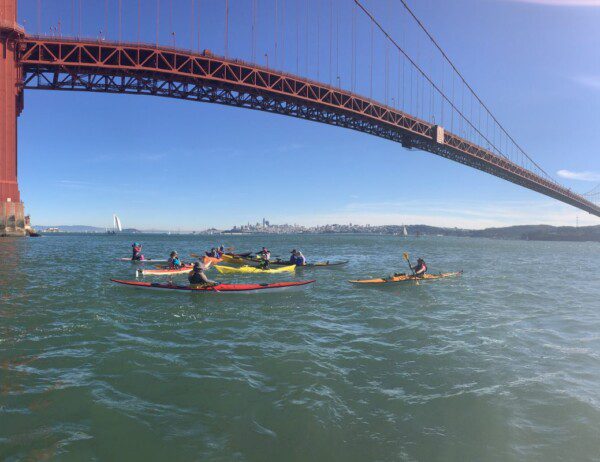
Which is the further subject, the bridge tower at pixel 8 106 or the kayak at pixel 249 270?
the bridge tower at pixel 8 106

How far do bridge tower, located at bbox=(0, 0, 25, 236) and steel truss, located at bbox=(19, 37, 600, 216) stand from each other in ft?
4.61

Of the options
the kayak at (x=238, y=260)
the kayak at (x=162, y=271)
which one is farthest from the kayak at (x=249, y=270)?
the kayak at (x=238, y=260)

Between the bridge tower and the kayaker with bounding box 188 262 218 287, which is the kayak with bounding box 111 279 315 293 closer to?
the kayaker with bounding box 188 262 218 287

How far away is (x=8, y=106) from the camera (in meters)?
41.5

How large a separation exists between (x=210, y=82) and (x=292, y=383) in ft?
170

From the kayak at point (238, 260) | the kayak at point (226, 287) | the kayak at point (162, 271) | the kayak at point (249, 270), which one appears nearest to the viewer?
the kayak at point (226, 287)

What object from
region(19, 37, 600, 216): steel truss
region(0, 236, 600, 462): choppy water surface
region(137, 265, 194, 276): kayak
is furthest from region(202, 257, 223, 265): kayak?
region(19, 37, 600, 216): steel truss

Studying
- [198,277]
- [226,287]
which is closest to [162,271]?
[198,277]

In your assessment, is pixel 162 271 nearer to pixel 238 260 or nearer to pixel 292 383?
pixel 238 260

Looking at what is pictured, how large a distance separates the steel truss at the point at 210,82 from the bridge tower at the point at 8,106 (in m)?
1.41

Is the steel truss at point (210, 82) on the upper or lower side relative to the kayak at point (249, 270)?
upper

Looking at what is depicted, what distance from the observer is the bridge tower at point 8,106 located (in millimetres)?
41000

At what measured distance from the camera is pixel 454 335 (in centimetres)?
971

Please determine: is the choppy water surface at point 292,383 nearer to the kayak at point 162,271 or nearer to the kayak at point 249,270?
the kayak at point 162,271
